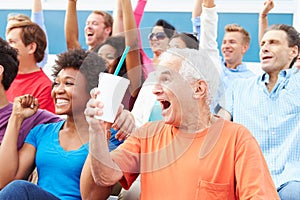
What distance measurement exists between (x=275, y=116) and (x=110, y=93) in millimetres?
975

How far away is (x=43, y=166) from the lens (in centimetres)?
155

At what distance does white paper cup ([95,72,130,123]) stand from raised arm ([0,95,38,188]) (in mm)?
576

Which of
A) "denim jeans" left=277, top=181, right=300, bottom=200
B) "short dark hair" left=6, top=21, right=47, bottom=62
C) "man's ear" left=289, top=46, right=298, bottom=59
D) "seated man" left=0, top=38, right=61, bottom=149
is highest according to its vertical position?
"short dark hair" left=6, top=21, right=47, bottom=62

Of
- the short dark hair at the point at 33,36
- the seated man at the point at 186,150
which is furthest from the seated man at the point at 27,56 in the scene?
the seated man at the point at 186,150

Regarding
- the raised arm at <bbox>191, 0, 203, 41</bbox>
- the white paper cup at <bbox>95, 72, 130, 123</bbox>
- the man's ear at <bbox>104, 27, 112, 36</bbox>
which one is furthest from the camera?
the man's ear at <bbox>104, 27, 112, 36</bbox>

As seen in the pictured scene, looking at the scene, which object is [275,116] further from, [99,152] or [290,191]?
[99,152]

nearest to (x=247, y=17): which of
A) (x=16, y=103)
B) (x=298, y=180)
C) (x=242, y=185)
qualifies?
(x=298, y=180)

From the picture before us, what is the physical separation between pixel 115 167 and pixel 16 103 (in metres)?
0.59

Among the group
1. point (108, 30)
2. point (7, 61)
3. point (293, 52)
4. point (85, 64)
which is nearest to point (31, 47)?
point (7, 61)

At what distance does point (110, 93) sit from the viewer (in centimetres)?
110

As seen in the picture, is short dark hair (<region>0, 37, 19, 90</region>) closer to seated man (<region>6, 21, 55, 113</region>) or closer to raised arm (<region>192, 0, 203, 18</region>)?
seated man (<region>6, 21, 55, 113</region>)

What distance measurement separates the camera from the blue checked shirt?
179 centimetres

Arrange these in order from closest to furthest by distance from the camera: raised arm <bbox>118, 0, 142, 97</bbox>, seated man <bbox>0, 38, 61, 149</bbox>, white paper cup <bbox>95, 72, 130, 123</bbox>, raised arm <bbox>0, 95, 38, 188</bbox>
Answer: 1. white paper cup <bbox>95, 72, 130, 123</bbox>
2. raised arm <bbox>118, 0, 142, 97</bbox>
3. raised arm <bbox>0, 95, 38, 188</bbox>
4. seated man <bbox>0, 38, 61, 149</bbox>

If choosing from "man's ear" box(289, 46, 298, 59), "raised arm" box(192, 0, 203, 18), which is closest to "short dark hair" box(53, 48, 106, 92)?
"raised arm" box(192, 0, 203, 18)
